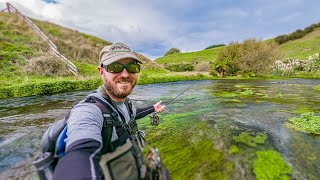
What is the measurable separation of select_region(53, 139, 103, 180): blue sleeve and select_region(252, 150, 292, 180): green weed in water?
4787 mm

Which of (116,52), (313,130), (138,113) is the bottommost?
(313,130)

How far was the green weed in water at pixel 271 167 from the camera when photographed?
18.8 feet

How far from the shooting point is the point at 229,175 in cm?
565

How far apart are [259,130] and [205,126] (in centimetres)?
229

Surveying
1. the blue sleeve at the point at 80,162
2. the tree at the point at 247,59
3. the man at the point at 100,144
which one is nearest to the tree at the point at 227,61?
the tree at the point at 247,59

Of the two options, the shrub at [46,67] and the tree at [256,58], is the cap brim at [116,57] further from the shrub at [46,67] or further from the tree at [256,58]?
the tree at [256,58]

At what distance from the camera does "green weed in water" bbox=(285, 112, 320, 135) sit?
29.5 ft

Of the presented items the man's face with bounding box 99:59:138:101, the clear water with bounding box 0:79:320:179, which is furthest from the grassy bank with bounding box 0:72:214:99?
the man's face with bounding box 99:59:138:101

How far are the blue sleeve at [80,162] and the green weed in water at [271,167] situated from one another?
15.7 feet

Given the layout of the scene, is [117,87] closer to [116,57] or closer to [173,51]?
[116,57]

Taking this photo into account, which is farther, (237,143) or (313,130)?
(313,130)

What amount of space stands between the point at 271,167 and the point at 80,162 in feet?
18.5

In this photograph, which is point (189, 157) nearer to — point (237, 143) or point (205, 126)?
point (237, 143)

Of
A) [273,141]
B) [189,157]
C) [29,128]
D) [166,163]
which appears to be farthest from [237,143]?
[29,128]
